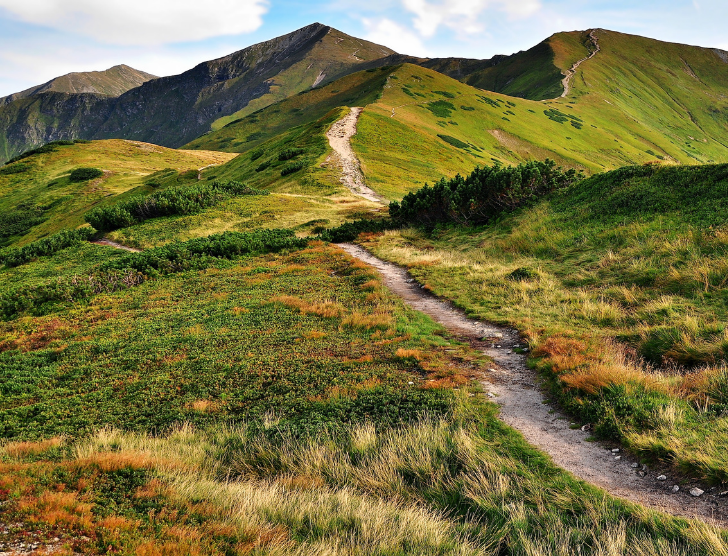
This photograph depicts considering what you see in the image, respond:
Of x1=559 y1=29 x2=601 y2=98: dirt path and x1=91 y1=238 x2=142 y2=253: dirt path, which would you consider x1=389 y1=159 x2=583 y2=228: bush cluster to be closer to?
x1=91 y1=238 x2=142 y2=253: dirt path

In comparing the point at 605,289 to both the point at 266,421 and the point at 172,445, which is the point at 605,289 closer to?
the point at 266,421

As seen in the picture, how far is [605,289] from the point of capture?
14.6 metres

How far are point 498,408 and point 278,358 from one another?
21.0 ft

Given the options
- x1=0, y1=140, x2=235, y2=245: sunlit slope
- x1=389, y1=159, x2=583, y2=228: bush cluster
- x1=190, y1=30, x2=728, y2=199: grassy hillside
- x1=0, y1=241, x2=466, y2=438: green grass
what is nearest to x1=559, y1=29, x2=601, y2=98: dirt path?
x1=190, y1=30, x2=728, y2=199: grassy hillside

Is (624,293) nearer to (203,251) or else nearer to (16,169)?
(203,251)

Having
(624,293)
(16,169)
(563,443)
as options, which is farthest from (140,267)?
(16,169)

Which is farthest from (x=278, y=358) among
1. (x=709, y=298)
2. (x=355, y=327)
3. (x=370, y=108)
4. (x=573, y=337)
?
(x=370, y=108)

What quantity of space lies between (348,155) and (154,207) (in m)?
29.6

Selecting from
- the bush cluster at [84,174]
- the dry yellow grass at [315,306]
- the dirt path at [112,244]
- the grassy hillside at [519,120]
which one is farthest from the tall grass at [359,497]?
the bush cluster at [84,174]

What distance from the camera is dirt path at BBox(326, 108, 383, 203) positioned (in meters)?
49.5

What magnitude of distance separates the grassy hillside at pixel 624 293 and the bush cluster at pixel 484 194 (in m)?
2.16

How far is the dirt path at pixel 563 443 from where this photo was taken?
5.37m

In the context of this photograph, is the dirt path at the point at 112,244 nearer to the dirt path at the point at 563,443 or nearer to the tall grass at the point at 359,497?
the tall grass at the point at 359,497

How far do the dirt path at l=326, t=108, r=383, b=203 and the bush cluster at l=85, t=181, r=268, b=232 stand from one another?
15958 millimetres
